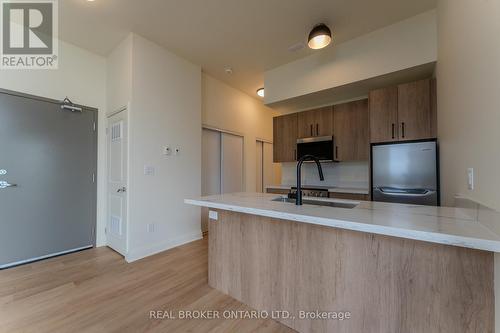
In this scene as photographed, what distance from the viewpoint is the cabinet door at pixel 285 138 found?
13.1 feet

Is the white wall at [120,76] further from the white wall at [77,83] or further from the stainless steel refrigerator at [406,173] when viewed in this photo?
the stainless steel refrigerator at [406,173]

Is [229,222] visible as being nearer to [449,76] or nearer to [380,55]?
[449,76]

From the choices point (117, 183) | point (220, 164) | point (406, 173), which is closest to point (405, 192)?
point (406, 173)

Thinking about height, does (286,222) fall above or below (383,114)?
below

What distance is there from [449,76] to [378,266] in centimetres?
180

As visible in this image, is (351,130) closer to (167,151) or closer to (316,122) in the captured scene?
(316,122)

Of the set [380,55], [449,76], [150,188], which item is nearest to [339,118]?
[380,55]

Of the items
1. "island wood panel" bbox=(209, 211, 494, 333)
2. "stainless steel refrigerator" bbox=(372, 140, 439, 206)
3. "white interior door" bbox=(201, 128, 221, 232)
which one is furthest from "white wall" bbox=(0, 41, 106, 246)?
"stainless steel refrigerator" bbox=(372, 140, 439, 206)

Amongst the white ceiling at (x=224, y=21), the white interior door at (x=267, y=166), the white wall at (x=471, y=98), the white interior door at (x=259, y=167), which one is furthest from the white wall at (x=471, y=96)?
the white interior door at (x=267, y=166)

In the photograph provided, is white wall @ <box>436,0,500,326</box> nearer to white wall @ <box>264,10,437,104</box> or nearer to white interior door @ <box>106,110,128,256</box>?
white wall @ <box>264,10,437,104</box>

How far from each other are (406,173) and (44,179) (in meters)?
4.46

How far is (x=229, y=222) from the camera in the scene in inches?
76.3

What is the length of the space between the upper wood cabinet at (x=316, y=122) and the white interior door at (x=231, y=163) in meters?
1.41

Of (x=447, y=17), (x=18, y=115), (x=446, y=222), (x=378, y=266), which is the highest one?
(x=447, y=17)
